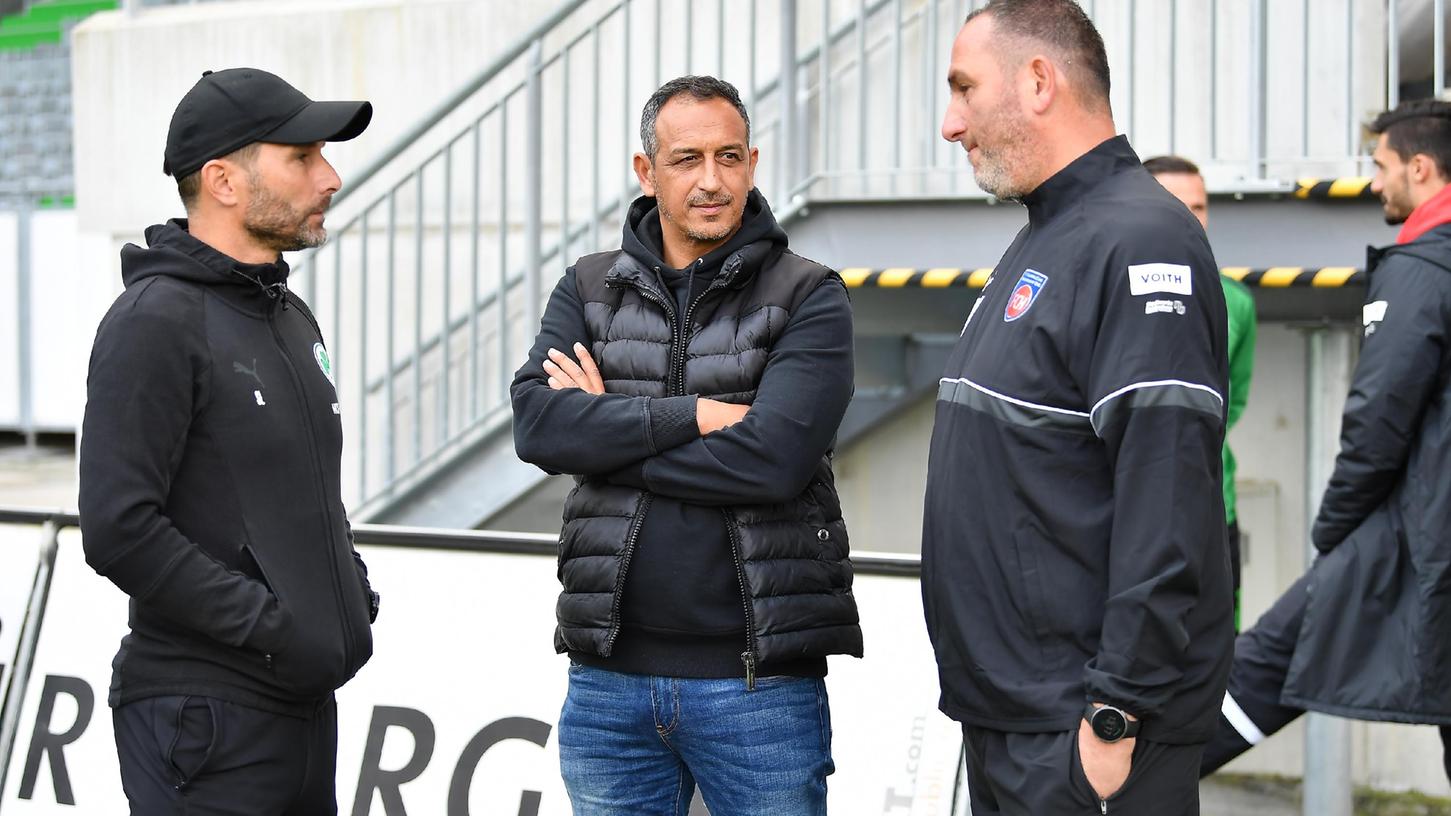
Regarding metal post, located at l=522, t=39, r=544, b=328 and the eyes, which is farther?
metal post, located at l=522, t=39, r=544, b=328

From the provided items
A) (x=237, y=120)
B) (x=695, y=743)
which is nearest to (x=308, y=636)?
(x=695, y=743)

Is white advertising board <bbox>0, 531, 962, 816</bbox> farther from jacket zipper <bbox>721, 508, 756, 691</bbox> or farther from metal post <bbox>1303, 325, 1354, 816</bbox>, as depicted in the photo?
metal post <bbox>1303, 325, 1354, 816</bbox>

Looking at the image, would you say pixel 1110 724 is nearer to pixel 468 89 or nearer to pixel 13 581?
pixel 13 581

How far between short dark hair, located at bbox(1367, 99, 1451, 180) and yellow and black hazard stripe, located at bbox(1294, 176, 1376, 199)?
0.49 metres

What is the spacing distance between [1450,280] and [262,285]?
108 inches

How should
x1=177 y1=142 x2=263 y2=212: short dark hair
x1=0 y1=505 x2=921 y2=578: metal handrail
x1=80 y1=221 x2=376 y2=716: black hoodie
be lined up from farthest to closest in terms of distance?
x1=0 y1=505 x2=921 y2=578: metal handrail < x1=177 y1=142 x2=263 y2=212: short dark hair < x1=80 y1=221 x2=376 y2=716: black hoodie

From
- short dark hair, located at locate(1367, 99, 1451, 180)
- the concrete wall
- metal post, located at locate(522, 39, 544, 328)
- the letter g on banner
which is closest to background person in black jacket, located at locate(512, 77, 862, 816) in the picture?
the letter g on banner

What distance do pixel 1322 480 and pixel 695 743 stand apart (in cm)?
315

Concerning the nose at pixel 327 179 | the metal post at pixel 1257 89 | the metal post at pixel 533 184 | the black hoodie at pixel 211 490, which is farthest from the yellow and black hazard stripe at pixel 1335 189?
the black hoodie at pixel 211 490

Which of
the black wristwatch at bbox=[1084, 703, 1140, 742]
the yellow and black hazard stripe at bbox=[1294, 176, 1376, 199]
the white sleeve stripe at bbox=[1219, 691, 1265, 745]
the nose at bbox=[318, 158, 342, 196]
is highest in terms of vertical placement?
the nose at bbox=[318, 158, 342, 196]

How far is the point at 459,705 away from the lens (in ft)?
13.0

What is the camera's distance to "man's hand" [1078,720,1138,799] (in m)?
2.17

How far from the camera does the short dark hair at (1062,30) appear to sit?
236cm

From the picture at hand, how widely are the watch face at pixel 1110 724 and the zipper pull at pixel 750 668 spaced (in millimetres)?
699
